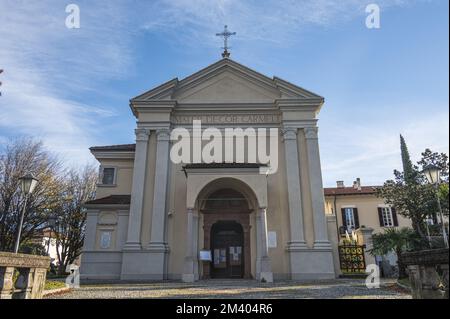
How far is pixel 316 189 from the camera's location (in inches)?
707

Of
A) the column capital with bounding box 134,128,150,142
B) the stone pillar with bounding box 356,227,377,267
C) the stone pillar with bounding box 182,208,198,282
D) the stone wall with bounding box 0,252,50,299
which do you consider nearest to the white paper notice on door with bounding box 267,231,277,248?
the stone pillar with bounding box 182,208,198,282

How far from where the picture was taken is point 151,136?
19172mm

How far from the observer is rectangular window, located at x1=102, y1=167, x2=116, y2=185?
2070cm

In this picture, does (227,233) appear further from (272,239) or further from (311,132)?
(311,132)

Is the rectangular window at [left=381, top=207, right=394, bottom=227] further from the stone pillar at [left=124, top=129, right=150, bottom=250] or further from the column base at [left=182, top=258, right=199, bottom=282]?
the stone pillar at [left=124, top=129, right=150, bottom=250]

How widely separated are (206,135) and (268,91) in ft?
16.2

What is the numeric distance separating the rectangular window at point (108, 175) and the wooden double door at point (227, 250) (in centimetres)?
740

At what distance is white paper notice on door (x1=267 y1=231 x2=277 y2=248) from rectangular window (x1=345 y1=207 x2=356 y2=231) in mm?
15730

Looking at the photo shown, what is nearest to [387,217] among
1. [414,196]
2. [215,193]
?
[414,196]
